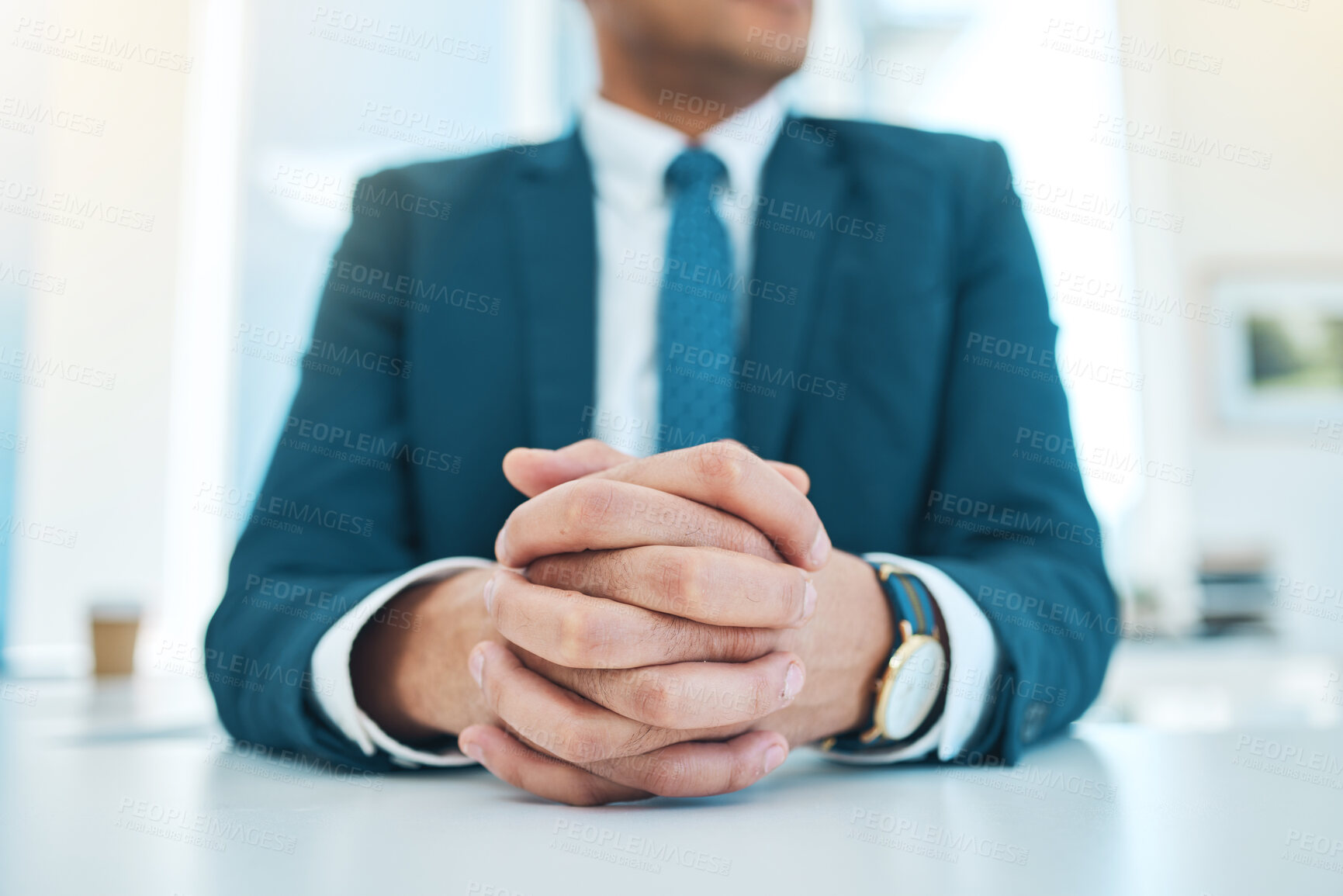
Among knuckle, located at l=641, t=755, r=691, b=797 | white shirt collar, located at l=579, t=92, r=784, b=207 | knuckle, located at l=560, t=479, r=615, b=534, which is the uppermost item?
white shirt collar, located at l=579, t=92, r=784, b=207

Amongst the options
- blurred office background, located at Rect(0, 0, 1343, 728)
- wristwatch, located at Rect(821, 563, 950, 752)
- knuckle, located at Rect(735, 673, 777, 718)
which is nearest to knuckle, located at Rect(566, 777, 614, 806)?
knuckle, located at Rect(735, 673, 777, 718)

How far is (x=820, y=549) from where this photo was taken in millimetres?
630

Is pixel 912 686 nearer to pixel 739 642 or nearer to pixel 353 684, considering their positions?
pixel 739 642

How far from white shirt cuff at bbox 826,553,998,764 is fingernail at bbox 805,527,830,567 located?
0.14 metres

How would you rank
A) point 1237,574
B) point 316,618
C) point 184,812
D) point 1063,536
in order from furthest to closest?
1. point 1237,574
2. point 1063,536
3. point 316,618
4. point 184,812

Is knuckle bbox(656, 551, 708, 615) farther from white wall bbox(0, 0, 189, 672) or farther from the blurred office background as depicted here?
white wall bbox(0, 0, 189, 672)

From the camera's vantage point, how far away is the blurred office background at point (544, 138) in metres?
2.84

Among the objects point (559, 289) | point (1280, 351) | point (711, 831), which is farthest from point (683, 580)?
point (1280, 351)

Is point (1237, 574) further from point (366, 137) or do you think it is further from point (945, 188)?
point (366, 137)

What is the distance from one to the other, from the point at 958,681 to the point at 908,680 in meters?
0.04

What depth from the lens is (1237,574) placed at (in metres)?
3.60

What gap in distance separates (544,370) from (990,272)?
55cm

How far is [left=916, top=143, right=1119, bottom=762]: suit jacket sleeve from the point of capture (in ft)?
2.40

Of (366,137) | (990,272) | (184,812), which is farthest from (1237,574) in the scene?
(184,812)
